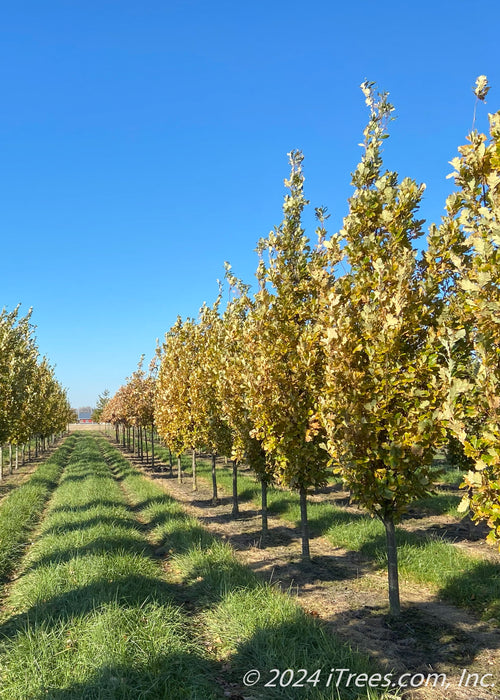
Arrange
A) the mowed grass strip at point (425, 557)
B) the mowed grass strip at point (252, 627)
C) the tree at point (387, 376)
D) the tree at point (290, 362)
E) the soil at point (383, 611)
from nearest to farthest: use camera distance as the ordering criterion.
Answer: the mowed grass strip at point (252, 627) < the soil at point (383, 611) < the tree at point (387, 376) < the mowed grass strip at point (425, 557) < the tree at point (290, 362)

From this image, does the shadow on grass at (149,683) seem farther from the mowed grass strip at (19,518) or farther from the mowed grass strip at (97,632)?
the mowed grass strip at (19,518)

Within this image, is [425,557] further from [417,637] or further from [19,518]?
[19,518]

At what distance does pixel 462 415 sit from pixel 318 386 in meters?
4.41

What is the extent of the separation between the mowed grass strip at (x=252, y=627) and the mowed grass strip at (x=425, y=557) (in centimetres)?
310

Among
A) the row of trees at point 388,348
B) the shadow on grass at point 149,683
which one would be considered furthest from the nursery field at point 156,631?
the row of trees at point 388,348

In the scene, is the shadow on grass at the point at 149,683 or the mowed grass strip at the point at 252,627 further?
the mowed grass strip at the point at 252,627

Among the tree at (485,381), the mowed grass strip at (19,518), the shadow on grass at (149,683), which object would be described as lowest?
the mowed grass strip at (19,518)

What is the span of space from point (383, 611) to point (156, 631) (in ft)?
12.4

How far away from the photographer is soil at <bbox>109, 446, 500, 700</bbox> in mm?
5613

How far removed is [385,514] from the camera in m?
7.02

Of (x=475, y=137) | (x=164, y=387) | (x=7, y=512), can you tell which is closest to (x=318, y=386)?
(x=475, y=137)

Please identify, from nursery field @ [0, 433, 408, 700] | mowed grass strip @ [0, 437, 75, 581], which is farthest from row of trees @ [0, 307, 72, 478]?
nursery field @ [0, 433, 408, 700]

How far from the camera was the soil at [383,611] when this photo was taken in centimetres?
561

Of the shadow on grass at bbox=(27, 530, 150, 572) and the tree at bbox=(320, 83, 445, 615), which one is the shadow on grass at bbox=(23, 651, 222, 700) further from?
the shadow on grass at bbox=(27, 530, 150, 572)
